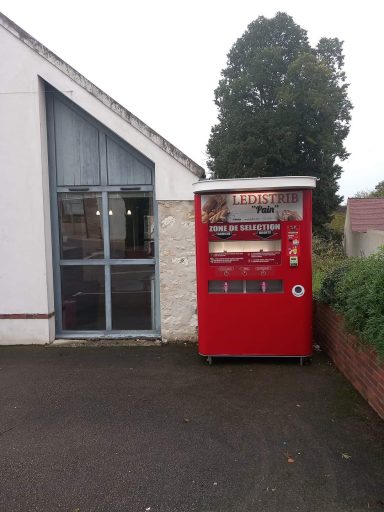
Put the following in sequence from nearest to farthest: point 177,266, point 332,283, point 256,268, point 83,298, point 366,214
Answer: point 256,268 → point 332,283 → point 177,266 → point 83,298 → point 366,214

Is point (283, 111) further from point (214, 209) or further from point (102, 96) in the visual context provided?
point (214, 209)

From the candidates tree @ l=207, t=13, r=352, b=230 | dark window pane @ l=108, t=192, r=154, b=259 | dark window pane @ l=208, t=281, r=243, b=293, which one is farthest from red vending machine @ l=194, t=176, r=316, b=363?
tree @ l=207, t=13, r=352, b=230

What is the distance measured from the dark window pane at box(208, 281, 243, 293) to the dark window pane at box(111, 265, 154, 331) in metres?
1.55

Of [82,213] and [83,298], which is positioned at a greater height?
[82,213]

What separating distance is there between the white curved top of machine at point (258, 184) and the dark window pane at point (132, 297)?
2.06m

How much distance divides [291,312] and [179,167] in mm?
2643

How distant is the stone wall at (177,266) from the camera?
6344mm

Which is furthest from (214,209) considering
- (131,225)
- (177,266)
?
(131,225)

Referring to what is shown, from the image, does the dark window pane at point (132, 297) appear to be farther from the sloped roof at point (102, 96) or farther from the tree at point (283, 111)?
→ the tree at point (283, 111)

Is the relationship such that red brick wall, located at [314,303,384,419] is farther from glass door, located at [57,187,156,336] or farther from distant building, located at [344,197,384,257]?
distant building, located at [344,197,384,257]

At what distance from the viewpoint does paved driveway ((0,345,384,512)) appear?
294 cm

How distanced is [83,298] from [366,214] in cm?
1374

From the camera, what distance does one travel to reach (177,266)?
6.41 m

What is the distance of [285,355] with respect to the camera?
538cm
